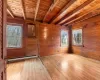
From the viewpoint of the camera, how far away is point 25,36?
6480mm

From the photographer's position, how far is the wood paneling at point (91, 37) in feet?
18.8

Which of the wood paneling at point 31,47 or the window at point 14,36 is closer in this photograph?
the window at point 14,36

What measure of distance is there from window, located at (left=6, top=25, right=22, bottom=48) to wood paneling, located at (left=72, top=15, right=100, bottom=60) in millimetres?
4737

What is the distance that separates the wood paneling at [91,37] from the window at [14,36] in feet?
15.5

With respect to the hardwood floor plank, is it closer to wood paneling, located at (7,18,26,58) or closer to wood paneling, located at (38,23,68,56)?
wood paneling, located at (7,18,26,58)

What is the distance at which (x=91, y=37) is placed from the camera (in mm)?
6199

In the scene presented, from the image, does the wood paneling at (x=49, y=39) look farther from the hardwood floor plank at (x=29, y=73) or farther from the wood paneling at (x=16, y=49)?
the hardwood floor plank at (x=29, y=73)

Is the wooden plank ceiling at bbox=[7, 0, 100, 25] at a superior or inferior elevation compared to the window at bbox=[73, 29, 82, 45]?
superior

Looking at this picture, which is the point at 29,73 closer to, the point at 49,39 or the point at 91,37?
the point at 49,39

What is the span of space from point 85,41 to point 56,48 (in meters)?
2.49

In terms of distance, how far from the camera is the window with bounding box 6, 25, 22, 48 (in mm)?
6027

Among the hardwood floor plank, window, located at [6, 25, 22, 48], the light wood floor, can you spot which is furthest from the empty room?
the hardwood floor plank

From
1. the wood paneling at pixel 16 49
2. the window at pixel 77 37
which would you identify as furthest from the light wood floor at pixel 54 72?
the window at pixel 77 37

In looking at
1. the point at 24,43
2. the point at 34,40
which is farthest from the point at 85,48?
the point at 24,43
